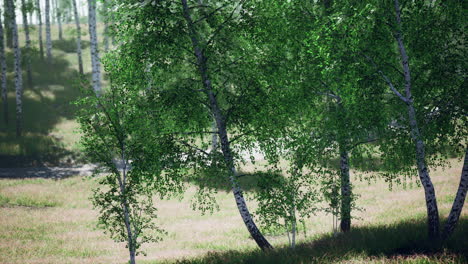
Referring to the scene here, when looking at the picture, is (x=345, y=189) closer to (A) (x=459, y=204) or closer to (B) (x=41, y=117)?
(A) (x=459, y=204)

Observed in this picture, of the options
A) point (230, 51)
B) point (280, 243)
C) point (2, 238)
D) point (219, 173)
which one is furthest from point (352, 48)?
point (2, 238)

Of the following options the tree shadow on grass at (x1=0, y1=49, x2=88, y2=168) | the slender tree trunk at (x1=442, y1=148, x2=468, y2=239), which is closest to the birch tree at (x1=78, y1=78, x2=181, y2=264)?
the slender tree trunk at (x1=442, y1=148, x2=468, y2=239)

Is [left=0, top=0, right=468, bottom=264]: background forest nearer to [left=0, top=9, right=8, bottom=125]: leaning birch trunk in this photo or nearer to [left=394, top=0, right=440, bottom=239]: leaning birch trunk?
[left=394, top=0, right=440, bottom=239]: leaning birch trunk

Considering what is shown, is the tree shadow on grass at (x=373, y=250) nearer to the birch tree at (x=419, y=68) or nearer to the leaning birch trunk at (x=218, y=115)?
the birch tree at (x=419, y=68)

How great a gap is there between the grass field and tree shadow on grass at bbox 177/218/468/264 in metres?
0.03

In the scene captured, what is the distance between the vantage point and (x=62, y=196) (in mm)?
22844

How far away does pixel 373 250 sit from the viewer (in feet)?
33.5

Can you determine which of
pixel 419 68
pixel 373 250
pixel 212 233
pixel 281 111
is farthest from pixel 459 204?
pixel 212 233

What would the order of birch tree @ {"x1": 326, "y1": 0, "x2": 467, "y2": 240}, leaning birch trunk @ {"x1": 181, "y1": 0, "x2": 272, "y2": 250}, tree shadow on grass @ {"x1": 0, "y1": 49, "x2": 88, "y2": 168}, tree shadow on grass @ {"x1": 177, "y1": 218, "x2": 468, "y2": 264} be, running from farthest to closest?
1. tree shadow on grass @ {"x1": 0, "y1": 49, "x2": 88, "y2": 168}
2. leaning birch trunk @ {"x1": 181, "y1": 0, "x2": 272, "y2": 250}
3. birch tree @ {"x1": 326, "y1": 0, "x2": 467, "y2": 240}
4. tree shadow on grass @ {"x1": 177, "y1": 218, "x2": 468, "y2": 264}

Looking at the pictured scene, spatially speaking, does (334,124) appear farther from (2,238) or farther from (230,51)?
(2,238)

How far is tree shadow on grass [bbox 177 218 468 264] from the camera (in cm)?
908

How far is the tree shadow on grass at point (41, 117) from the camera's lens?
2812 centimetres

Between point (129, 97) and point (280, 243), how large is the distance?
7108 mm

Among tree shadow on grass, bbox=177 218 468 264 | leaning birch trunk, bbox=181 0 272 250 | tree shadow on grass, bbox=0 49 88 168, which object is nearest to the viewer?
tree shadow on grass, bbox=177 218 468 264
